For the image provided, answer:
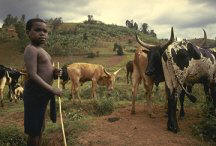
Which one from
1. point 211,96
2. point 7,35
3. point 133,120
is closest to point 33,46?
point 133,120

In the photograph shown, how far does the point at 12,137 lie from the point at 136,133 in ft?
10.5

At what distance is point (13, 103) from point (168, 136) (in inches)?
390

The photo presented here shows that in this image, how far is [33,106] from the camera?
17.4ft

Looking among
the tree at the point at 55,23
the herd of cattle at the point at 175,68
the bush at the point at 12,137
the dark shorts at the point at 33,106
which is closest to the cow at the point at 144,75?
the herd of cattle at the point at 175,68

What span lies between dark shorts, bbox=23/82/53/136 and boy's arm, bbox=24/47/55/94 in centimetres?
21

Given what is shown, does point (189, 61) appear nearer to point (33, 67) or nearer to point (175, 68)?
point (175, 68)

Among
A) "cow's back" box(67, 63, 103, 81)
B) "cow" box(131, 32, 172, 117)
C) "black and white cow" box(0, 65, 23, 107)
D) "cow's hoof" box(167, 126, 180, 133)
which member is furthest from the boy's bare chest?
"black and white cow" box(0, 65, 23, 107)

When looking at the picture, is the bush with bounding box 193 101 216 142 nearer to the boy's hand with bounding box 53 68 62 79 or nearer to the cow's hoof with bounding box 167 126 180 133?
the cow's hoof with bounding box 167 126 180 133

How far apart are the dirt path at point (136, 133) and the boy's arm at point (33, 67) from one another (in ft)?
11.5

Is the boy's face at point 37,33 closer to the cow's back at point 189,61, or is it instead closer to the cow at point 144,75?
the cow's back at point 189,61

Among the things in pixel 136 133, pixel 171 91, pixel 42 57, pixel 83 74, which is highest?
pixel 42 57

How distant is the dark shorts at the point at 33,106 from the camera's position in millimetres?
5309

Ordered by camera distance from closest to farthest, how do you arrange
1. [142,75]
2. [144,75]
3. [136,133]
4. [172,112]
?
[136,133]
[172,112]
[144,75]
[142,75]

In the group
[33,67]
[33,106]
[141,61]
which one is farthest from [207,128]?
[33,67]
